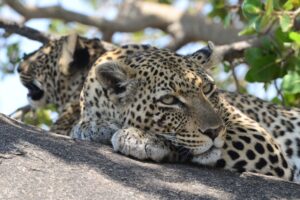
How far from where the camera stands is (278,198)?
680cm

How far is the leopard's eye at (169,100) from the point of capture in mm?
7648

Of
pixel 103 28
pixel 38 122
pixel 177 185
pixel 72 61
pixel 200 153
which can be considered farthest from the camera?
pixel 103 28

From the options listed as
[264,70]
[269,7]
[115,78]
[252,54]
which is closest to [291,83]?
[264,70]

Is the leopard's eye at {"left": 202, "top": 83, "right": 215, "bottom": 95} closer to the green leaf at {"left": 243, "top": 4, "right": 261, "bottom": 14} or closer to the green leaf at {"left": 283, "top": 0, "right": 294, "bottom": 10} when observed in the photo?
the green leaf at {"left": 243, "top": 4, "right": 261, "bottom": 14}

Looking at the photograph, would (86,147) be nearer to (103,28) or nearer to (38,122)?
(38,122)

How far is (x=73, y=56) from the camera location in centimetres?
1033

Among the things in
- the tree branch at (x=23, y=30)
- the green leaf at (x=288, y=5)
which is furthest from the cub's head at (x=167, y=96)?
the tree branch at (x=23, y=30)

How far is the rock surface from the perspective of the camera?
6.34m

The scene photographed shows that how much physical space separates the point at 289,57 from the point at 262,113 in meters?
0.71

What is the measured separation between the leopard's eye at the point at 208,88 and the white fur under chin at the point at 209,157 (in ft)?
1.97

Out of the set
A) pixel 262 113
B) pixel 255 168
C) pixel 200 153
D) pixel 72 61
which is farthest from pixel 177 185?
pixel 72 61

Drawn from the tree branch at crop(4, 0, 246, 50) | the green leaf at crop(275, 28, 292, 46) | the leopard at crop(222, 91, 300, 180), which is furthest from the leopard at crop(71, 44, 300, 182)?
the tree branch at crop(4, 0, 246, 50)

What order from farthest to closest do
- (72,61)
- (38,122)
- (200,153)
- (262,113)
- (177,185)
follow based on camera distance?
(38,122) → (72,61) → (262,113) → (200,153) → (177,185)

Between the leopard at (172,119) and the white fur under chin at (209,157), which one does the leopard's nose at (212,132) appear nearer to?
the leopard at (172,119)
